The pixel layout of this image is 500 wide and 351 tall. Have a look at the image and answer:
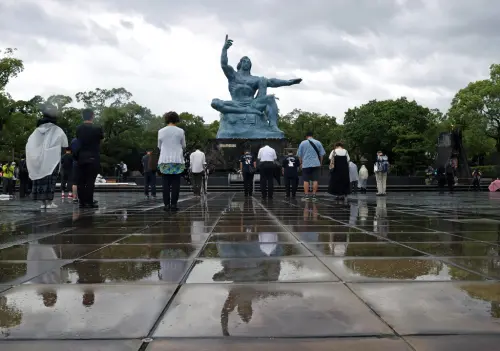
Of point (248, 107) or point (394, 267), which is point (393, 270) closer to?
point (394, 267)

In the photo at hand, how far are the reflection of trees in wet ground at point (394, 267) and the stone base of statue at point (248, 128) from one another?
3185 centimetres

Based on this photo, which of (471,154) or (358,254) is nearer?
(358,254)

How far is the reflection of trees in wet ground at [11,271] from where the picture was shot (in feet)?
9.86

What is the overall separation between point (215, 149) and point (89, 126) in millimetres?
25549

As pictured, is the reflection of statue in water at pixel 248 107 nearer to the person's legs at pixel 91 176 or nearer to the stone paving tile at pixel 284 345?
the person's legs at pixel 91 176

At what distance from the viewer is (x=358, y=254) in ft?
12.5

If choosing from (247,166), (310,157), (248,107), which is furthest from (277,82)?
(310,157)

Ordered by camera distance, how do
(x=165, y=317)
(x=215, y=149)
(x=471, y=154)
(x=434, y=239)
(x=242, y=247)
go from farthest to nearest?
(x=471, y=154) < (x=215, y=149) < (x=434, y=239) < (x=242, y=247) < (x=165, y=317)

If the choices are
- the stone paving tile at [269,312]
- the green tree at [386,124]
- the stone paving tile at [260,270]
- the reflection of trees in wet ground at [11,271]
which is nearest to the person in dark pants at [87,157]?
the reflection of trees in wet ground at [11,271]

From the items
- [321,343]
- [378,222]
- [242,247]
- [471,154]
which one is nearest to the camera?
[321,343]

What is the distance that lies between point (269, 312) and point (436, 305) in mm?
784

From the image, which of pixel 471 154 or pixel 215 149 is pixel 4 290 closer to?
pixel 215 149

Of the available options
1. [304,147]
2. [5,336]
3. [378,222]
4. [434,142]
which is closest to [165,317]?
[5,336]

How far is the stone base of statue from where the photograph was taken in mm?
35438
